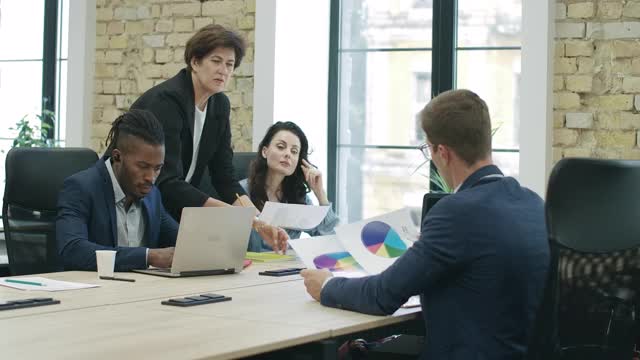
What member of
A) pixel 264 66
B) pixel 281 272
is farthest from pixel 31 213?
pixel 264 66

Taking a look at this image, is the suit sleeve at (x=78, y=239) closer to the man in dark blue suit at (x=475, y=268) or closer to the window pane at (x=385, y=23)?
the man in dark blue suit at (x=475, y=268)

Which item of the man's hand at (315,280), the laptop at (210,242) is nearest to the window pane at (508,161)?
the laptop at (210,242)

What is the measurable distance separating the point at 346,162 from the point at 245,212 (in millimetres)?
2664

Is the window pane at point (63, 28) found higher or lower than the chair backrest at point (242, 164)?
higher

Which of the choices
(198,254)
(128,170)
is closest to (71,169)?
(128,170)

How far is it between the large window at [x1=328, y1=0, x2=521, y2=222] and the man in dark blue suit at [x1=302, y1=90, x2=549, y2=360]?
9.51ft

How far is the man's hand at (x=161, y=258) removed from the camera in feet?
10.4

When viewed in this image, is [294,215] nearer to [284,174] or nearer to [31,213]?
[284,174]

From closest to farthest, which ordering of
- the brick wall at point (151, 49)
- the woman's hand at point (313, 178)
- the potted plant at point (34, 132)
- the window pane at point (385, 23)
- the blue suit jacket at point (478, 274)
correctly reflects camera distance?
the blue suit jacket at point (478, 274), the woman's hand at point (313, 178), the window pane at point (385, 23), the brick wall at point (151, 49), the potted plant at point (34, 132)

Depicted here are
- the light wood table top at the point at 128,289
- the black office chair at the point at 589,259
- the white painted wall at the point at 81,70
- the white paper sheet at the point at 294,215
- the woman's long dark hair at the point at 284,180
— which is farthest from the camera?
the white painted wall at the point at 81,70

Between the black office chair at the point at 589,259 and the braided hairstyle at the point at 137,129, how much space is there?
1.51 meters

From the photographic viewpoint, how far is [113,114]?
6.09 m

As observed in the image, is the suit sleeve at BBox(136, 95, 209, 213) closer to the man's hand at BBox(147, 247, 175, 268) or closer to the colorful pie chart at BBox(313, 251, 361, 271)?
the man's hand at BBox(147, 247, 175, 268)


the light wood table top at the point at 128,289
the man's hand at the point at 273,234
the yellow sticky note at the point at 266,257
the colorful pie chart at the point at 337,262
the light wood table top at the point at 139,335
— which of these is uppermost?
the man's hand at the point at 273,234
